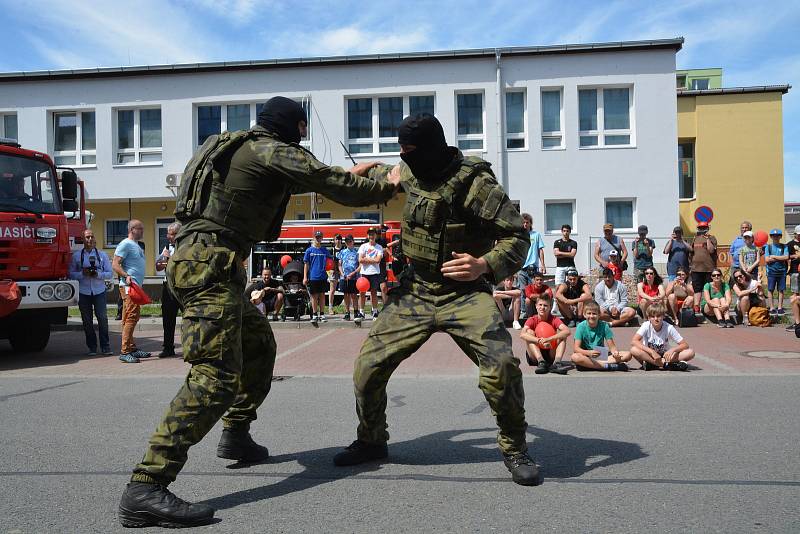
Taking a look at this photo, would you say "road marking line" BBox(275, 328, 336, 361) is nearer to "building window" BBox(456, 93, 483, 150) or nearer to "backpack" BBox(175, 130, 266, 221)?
"backpack" BBox(175, 130, 266, 221)

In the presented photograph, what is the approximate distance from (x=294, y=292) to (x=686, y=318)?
7792 millimetres

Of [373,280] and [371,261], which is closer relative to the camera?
[371,261]

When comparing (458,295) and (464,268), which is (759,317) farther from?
(464,268)

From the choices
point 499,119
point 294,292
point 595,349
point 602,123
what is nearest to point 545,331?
point 595,349

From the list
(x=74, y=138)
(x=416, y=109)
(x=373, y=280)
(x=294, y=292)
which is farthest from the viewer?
(x=74, y=138)

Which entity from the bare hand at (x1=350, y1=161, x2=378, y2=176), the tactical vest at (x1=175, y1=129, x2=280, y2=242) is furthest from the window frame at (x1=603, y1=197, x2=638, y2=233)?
the tactical vest at (x1=175, y1=129, x2=280, y2=242)

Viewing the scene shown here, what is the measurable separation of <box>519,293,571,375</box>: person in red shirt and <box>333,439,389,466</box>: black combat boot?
4.39 metres

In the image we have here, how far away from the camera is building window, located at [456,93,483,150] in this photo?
23.3 meters

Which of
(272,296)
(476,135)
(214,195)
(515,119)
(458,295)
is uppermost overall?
(515,119)

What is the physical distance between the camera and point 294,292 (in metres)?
14.5

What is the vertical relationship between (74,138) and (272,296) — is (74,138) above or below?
above

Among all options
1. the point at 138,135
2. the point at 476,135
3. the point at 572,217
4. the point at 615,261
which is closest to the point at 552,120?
the point at 476,135

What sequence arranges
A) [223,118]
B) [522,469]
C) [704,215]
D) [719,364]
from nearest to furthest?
[522,469] → [719,364] → [704,215] → [223,118]

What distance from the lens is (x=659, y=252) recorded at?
21.5m
